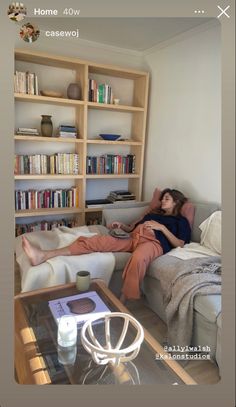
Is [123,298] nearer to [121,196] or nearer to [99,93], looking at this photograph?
[121,196]

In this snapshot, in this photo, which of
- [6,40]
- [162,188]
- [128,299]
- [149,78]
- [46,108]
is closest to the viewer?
[6,40]

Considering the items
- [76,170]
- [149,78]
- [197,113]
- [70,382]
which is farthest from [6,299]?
[149,78]

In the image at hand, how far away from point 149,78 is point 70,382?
4.11ft

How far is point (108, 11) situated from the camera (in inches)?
21.0

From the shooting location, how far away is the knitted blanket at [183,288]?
869 millimetres

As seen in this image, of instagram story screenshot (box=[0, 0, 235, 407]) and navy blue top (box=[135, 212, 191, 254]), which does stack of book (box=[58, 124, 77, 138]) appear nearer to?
instagram story screenshot (box=[0, 0, 235, 407])

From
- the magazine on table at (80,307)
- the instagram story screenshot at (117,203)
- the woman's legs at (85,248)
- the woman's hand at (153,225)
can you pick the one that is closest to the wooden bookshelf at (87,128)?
the instagram story screenshot at (117,203)

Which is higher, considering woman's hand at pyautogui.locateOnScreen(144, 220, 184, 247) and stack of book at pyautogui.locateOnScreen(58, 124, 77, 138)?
stack of book at pyautogui.locateOnScreen(58, 124, 77, 138)

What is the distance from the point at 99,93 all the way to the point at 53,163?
49 centimetres

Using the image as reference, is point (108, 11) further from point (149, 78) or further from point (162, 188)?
point (162, 188)

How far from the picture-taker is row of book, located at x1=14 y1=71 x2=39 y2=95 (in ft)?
1.93

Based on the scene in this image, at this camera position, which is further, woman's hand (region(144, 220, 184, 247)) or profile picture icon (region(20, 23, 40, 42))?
woman's hand (region(144, 220, 184, 247))

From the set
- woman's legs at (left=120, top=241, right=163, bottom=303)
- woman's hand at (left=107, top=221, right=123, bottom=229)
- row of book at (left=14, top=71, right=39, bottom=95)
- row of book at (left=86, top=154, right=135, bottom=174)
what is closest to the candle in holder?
woman's legs at (left=120, top=241, right=163, bottom=303)

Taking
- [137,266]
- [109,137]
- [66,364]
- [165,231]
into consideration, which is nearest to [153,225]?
[165,231]
